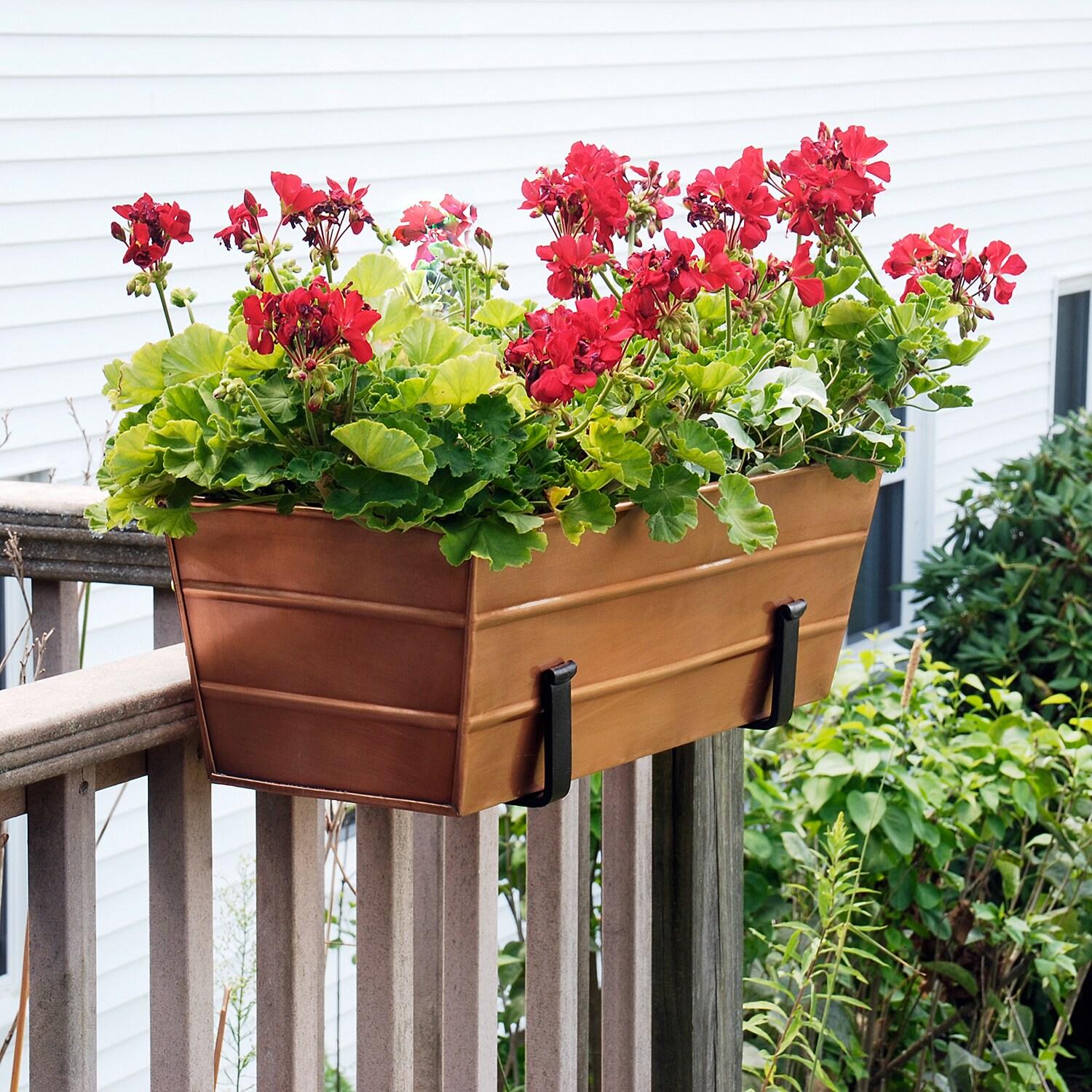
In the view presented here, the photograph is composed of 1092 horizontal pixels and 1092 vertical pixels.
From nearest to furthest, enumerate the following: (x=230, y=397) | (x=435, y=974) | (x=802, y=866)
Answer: (x=230, y=397)
(x=435, y=974)
(x=802, y=866)

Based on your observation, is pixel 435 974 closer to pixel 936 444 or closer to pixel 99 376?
pixel 99 376

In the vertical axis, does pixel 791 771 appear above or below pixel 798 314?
below

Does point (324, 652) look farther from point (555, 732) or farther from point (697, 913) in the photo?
point (697, 913)

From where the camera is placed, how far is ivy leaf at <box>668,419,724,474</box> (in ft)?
3.18

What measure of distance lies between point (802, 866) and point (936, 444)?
4.13 m

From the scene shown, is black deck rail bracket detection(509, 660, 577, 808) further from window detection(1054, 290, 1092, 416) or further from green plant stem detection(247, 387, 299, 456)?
window detection(1054, 290, 1092, 416)

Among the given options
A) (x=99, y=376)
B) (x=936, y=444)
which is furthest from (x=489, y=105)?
(x=936, y=444)

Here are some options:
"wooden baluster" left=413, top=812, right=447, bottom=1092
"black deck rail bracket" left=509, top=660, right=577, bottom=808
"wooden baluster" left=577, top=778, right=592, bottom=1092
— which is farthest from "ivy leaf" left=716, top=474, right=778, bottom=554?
"wooden baluster" left=413, top=812, right=447, bottom=1092

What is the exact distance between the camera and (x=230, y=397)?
0.88 m

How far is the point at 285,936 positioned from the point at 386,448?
0.47 meters

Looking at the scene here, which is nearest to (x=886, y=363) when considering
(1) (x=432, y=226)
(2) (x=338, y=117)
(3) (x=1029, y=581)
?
(1) (x=432, y=226)

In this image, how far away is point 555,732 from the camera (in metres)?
1.03

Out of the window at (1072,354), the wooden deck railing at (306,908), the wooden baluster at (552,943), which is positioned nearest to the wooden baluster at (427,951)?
the wooden deck railing at (306,908)

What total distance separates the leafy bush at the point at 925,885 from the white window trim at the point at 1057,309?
4.36 metres
